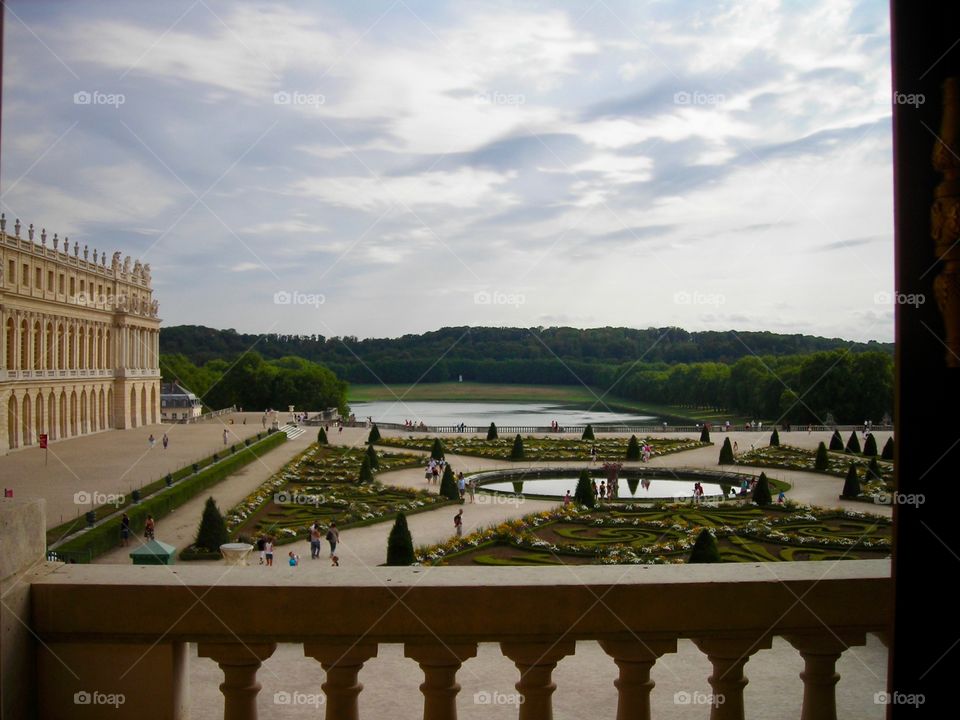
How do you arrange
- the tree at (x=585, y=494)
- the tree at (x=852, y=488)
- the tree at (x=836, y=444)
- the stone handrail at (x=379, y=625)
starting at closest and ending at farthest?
the stone handrail at (x=379, y=625) → the tree at (x=585, y=494) → the tree at (x=852, y=488) → the tree at (x=836, y=444)

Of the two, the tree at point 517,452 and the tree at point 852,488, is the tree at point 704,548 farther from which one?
the tree at point 517,452

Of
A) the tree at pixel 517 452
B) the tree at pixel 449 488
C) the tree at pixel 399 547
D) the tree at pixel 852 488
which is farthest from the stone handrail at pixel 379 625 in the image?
the tree at pixel 517 452

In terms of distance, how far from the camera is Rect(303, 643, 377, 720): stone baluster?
2176mm

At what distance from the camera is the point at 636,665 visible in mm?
2213

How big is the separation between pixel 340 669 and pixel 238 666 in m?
0.27

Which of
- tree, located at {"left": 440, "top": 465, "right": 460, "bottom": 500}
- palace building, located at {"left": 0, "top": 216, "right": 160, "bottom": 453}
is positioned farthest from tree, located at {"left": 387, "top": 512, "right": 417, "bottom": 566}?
palace building, located at {"left": 0, "top": 216, "right": 160, "bottom": 453}

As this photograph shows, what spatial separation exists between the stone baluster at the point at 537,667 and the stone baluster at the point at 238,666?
26.0 inches

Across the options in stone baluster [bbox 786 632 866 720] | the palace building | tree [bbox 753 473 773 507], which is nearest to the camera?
stone baluster [bbox 786 632 866 720]

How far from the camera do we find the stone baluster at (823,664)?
7.48ft

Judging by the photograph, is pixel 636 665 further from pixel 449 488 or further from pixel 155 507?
pixel 449 488

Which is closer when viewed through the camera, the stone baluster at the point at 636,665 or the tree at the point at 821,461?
the stone baluster at the point at 636,665

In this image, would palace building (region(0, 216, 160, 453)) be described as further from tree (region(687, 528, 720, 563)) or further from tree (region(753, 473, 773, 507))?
tree (region(687, 528, 720, 563))

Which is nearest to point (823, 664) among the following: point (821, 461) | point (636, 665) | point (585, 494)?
point (636, 665)

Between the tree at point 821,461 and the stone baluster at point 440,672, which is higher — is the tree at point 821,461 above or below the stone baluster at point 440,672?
below
